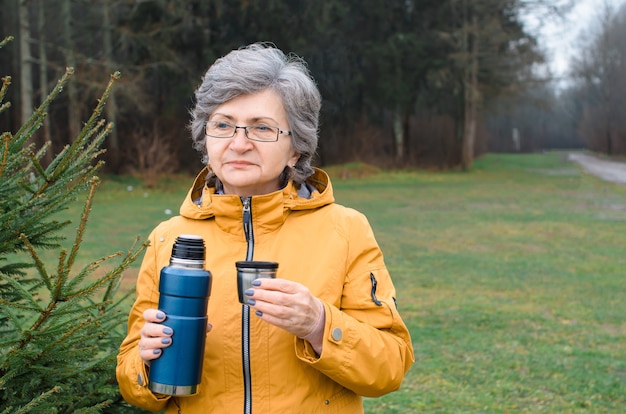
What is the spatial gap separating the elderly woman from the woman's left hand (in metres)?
0.07

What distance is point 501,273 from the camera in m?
10.6

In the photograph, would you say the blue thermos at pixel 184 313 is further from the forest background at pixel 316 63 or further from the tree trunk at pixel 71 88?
the tree trunk at pixel 71 88

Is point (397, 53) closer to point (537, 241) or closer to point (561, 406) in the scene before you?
point (537, 241)

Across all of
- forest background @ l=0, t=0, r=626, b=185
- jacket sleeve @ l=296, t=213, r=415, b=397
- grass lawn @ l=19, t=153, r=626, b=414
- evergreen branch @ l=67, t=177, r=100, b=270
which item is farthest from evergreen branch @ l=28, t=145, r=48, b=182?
forest background @ l=0, t=0, r=626, b=185

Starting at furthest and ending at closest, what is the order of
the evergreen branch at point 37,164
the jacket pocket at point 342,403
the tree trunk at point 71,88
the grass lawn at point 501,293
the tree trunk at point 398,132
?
the tree trunk at point 398,132 → the tree trunk at point 71,88 → the grass lawn at point 501,293 → the jacket pocket at point 342,403 → the evergreen branch at point 37,164

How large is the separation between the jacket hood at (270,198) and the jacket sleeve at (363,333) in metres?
0.14

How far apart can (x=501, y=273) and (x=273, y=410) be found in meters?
9.15

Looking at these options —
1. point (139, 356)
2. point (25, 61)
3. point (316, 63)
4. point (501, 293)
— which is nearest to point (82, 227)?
point (139, 356)

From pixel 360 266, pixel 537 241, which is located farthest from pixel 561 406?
pixel 537 241

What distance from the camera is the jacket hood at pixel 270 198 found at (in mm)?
2061

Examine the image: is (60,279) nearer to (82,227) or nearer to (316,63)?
(82,227)

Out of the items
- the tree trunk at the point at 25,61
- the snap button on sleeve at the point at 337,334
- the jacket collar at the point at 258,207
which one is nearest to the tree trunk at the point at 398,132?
the tree trunk at the point at 25,61

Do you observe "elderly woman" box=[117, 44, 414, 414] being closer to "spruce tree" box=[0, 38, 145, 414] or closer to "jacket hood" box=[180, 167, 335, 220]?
"jacket hood" box=[180, 167, 335, 220]

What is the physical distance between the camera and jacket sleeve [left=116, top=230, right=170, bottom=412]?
6.55 feet
